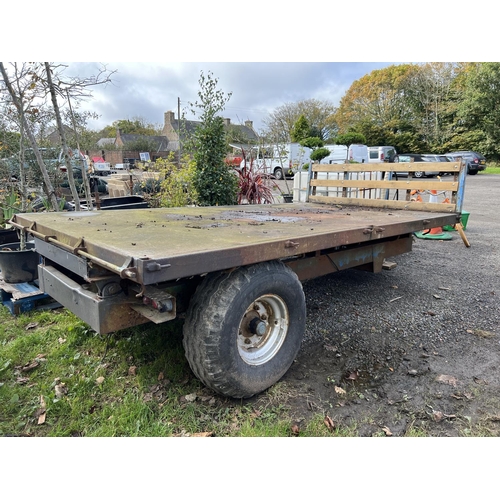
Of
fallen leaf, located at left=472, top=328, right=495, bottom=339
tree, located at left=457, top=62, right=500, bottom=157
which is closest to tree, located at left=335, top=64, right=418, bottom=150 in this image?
tree, located at left=457, top=62, right=500, bottom=157

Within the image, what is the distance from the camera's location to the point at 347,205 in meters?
5.40

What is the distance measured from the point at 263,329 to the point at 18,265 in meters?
2.84

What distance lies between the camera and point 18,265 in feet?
12.4

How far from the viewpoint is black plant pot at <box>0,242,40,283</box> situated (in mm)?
3732

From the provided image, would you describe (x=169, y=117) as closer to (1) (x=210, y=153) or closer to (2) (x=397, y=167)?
(1) (x=210, y=153)

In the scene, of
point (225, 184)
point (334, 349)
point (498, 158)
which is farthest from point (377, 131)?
point (334, 349)

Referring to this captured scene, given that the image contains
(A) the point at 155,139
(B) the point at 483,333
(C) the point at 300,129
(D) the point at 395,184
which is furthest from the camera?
(A) the point at 155,139

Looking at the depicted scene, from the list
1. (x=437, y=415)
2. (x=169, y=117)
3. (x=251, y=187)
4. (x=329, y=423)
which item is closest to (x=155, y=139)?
(x=169, y=117)

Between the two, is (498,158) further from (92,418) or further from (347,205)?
(92,418)

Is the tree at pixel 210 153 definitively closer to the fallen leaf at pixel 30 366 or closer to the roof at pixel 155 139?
the fallen leaf at pixel 30 366

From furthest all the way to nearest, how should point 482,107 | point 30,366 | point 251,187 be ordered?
point 482,107 < point 251,187 < point 30,366

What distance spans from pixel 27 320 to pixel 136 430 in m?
2.03

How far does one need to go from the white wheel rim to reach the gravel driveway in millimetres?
328

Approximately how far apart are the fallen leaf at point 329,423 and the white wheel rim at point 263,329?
51 centimetres
